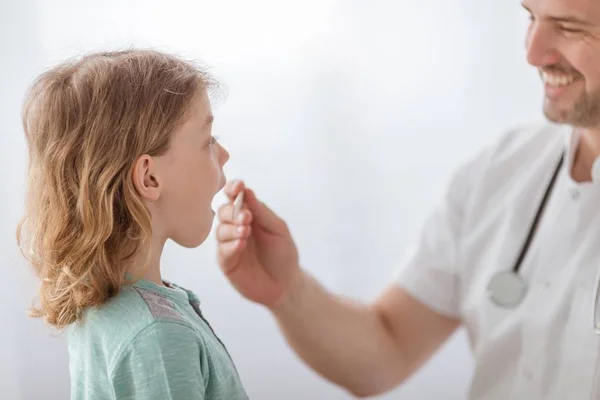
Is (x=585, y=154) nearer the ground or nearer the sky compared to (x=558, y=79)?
nearer the ground

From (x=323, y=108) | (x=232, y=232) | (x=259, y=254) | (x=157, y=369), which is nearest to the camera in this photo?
(x=157, y=369)

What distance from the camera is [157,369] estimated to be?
959 millimetres

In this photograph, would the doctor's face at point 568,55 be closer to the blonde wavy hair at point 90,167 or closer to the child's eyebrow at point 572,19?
the child's eyebrow at point 572,19

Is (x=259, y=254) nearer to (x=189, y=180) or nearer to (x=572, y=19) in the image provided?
(x=189, y=180)

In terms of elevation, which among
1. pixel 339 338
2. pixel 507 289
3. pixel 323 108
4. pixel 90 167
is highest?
pixel 90 167

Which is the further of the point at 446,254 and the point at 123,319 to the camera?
the point at 446,254

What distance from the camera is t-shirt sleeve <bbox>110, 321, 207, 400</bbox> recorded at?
3.15 feet

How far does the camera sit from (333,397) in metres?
2.00

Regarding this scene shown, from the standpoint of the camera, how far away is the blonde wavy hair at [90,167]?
40.5 inches

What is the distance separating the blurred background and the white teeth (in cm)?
53

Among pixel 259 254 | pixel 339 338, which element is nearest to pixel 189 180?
pixel 259 254

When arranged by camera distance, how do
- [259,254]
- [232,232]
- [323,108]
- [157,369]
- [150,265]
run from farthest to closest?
1. [323,108]
2. [259,254]
3. [232,232]
4. [150,265]
5. [157,369]

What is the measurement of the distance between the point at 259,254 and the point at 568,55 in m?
0.54

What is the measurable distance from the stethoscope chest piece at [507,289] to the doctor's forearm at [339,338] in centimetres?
22
